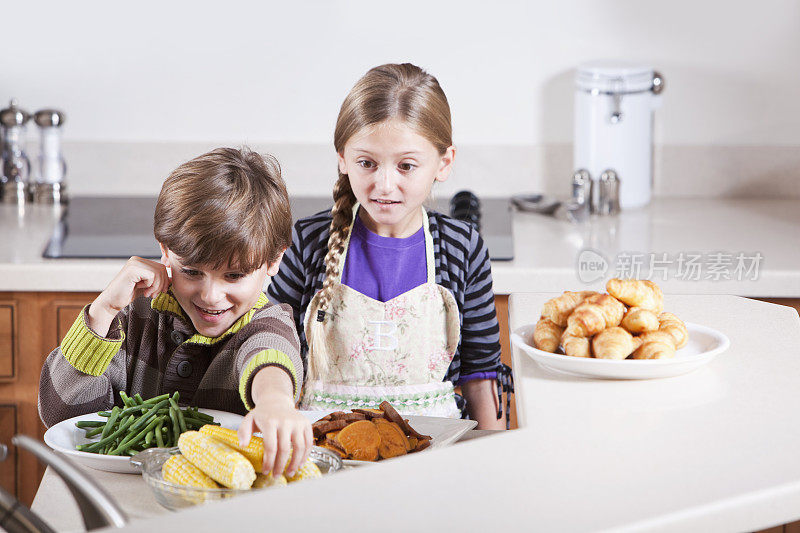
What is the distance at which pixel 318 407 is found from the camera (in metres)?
1.59

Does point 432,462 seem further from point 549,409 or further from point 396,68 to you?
point 396,68

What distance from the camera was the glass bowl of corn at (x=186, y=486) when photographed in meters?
0.87

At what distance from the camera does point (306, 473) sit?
0.93m

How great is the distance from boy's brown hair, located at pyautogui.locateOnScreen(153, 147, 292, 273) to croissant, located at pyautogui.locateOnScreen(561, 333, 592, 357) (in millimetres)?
450

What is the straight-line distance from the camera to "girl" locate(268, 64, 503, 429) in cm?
161

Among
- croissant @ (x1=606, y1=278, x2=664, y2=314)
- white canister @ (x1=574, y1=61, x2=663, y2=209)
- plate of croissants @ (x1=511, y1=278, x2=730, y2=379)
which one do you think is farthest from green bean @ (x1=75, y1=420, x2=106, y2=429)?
white canister @ (x1=574, y1=61, x2=663, y2=209)

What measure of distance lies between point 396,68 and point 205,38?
1154mm

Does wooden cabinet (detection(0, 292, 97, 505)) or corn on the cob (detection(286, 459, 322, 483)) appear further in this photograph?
wooden cabinet (detection(0, 292, 97, 505))

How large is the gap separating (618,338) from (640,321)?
0.05 m

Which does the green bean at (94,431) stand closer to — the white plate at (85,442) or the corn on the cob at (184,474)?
the white plate at (85,442)

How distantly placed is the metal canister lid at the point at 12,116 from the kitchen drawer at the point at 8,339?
673 mm

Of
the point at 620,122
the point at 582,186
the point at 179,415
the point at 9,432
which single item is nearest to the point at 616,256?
the point at 582,186

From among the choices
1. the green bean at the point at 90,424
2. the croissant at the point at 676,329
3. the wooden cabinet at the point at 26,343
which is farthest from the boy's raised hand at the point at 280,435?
the wooden cabinet at the point at 26,343

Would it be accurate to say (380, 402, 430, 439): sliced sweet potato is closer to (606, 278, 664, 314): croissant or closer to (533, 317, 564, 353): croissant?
(533, 317, 564, 353): croissant
